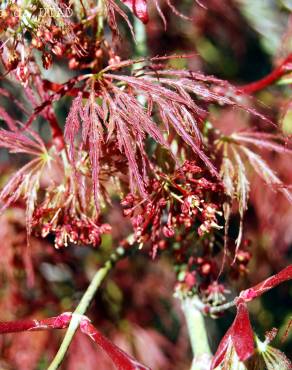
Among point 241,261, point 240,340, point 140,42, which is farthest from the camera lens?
point 140,42

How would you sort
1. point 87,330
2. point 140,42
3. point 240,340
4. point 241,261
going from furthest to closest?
1. point 140,42
2. point 241,261
3. point 87,330
4. point 240,340

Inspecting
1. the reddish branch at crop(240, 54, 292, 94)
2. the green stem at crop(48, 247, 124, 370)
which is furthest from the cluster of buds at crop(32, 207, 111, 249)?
the reddish branch at crop(240, 54, 292, 94)

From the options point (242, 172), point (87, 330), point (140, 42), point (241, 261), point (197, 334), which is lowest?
point (197, 334)

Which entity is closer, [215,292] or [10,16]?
[10,16]

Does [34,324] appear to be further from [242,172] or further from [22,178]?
[242,172]

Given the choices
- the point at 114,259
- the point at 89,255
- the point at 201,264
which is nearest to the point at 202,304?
the point at 201,264

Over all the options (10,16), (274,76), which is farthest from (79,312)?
(274,76)

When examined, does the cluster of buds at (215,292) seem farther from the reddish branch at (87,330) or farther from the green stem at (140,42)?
the green stem at (140,42)

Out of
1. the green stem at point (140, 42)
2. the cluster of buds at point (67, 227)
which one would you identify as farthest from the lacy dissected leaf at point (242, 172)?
the green stem at point (140, 42)
